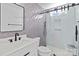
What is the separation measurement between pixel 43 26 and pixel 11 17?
3.11ft

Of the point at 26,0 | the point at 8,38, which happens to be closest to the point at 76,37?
the point at 26,0

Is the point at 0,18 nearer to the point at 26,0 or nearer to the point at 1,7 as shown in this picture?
the point at 1,7

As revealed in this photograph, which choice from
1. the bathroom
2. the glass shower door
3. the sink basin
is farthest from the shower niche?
the glass shower door

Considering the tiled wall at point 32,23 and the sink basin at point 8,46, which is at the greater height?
the tiled wall at point 32,23

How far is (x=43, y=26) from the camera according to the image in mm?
2090

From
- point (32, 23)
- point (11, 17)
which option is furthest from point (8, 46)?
point (32, 23)

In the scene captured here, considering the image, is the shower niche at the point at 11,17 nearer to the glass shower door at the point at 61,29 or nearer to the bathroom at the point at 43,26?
the bathroom at the point at 43,26

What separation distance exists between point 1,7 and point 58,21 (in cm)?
136

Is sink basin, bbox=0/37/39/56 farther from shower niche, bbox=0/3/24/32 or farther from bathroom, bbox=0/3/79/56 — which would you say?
shower niche, bbox=0/3/24/32

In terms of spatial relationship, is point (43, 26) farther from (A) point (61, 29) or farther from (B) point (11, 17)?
(B) point (11, 17)

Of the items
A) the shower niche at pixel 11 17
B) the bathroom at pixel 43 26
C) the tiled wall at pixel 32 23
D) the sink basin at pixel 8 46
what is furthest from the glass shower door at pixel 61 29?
the sink basin at pixel 8 46

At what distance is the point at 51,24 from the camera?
207 centimetres

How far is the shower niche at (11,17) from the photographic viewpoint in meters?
1.29

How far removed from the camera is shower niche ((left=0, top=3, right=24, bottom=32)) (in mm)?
1290
